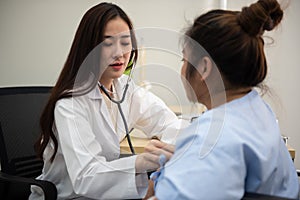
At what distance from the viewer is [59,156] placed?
1.18 m

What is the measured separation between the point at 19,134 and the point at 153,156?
71cm

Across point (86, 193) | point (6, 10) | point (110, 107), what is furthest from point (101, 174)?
point (6, 10)

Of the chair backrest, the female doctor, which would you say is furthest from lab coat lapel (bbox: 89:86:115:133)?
the chair backrest

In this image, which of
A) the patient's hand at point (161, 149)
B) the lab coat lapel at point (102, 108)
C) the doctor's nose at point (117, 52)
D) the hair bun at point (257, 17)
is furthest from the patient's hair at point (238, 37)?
the lab coat lapel at point (102, 108)

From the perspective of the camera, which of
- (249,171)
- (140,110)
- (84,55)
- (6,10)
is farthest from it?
(6,10)

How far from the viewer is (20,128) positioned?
4.68 ft

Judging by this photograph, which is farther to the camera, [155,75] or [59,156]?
[59,156]

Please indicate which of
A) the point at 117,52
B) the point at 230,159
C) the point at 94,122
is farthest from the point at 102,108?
the point at 230,159

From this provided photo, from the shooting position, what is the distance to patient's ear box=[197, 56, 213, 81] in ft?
2.68

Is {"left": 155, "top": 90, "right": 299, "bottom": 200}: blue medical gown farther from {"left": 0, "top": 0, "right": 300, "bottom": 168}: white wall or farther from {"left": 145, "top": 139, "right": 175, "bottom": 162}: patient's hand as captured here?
{"left": 0, "top": 0, "right": 300, "bottom": 168}: white wall

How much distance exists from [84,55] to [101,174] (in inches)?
15.0

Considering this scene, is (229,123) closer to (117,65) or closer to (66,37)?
(117,65)

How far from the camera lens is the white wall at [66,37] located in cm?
234

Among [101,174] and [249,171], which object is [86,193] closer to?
[101,174]
